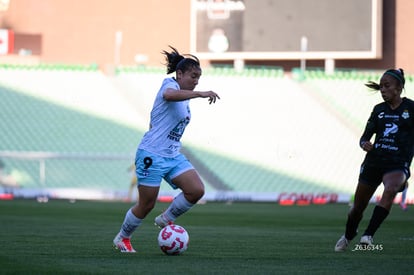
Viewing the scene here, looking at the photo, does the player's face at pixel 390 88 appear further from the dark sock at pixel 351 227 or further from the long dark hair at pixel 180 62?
the long dark hair at pixel 180 62

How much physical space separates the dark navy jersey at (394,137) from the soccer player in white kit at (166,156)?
191 centimetres

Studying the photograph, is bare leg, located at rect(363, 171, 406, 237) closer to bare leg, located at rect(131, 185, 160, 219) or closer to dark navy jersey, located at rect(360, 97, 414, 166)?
dark navy jersey, located at rect(360, 97, 414, 166)

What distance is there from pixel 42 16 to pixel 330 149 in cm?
1186

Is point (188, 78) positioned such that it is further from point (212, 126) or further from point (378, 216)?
point (212, 126)

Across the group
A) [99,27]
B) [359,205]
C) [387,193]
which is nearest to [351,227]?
[359,205]

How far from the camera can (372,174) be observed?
10.7 metres

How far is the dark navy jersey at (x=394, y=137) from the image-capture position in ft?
34.8

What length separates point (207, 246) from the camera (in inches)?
446

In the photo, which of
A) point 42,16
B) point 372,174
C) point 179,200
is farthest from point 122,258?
point 42,16

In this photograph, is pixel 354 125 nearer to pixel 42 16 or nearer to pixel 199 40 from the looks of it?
pixel 199 40

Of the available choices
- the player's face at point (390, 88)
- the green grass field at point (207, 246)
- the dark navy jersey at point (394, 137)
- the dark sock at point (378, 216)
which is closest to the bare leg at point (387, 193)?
the dark sock at point (378, 216)

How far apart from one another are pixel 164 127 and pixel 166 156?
29cm

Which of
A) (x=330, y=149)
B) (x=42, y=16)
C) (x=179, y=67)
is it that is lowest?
(x=330, y=149)

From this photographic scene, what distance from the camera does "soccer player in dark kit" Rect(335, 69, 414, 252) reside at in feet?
34.7
